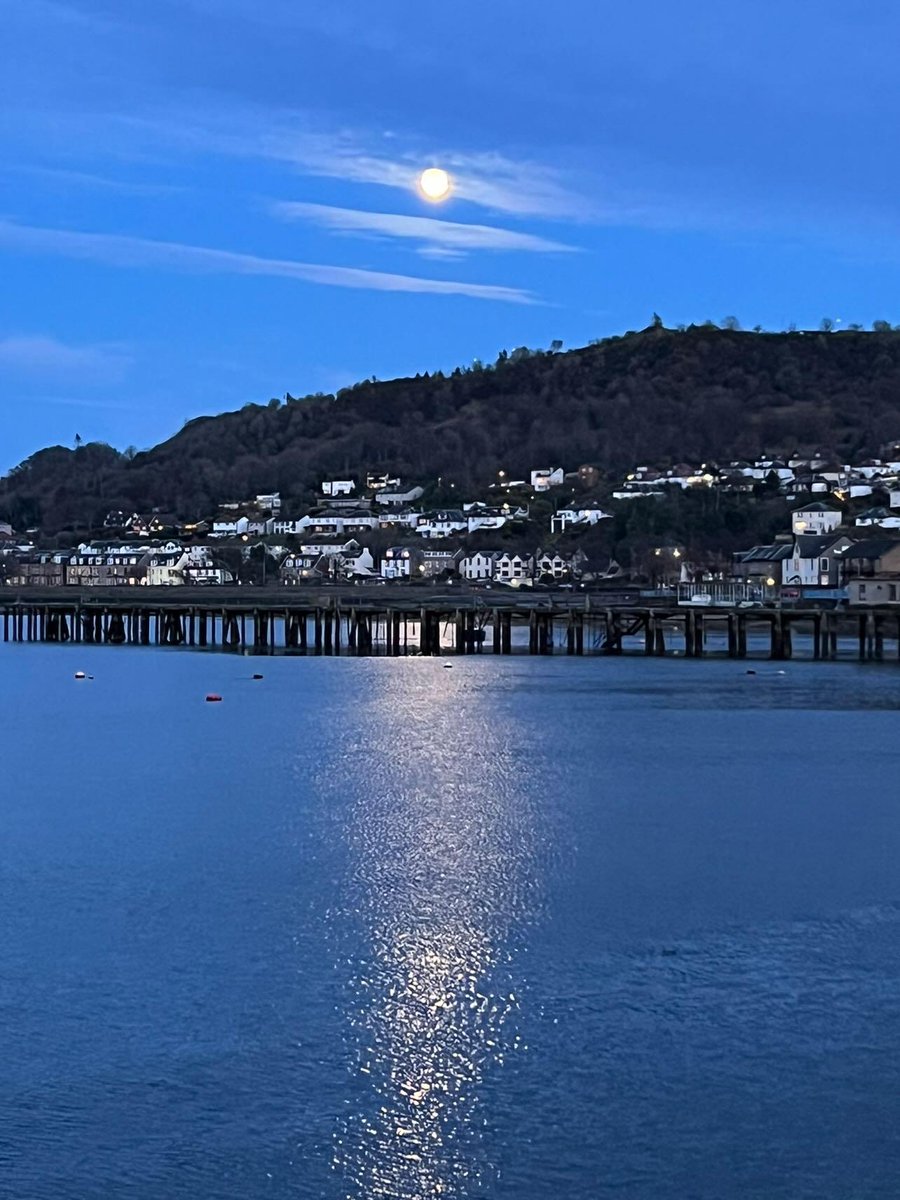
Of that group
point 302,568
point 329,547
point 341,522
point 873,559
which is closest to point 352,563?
point 302,568

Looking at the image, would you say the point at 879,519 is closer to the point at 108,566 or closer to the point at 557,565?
the point at 557,565

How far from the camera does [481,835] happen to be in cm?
2316

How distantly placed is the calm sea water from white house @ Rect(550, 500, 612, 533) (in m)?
106

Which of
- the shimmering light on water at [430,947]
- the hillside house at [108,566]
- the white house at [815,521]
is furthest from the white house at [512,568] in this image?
the shimmering light on water at [430,947]

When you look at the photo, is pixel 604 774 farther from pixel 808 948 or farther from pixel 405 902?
pixel 808 948

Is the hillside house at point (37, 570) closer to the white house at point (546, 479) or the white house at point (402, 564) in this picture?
the white house at point (402, 564)

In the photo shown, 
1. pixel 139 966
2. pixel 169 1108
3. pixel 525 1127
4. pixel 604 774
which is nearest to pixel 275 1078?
pixel 169 1108

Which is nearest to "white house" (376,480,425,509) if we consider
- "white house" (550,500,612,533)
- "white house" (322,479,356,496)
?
"white house" (322,479,356,496)

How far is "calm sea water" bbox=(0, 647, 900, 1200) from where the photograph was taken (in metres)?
11.7

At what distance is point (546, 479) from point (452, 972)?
520ft

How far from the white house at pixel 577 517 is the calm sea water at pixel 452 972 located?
106 metres

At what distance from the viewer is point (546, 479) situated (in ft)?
568

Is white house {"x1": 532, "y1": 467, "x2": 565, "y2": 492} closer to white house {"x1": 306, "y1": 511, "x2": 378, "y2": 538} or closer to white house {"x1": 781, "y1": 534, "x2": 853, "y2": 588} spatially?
white house {"x1": 306, "y1": 511, "x2": 378, "y2": 538}

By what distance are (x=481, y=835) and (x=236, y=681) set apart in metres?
27.6
